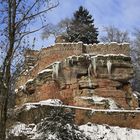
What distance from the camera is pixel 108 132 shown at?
2466cm

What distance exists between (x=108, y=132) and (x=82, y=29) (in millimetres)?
19364

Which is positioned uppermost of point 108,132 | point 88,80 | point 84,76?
point 84,76

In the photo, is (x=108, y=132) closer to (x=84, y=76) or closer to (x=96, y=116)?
(x=96, y=116)

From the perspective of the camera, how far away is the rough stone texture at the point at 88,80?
31.5 m

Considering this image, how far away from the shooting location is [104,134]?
2433 cm

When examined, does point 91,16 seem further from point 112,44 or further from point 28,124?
point 28,124

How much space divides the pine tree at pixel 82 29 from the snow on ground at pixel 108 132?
17.4 m

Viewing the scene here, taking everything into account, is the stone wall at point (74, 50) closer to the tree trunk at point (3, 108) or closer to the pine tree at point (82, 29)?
the pine tree at point (82, 29)

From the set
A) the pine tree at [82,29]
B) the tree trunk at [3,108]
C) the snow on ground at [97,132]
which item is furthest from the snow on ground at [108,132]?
the pine tree at [82,29]

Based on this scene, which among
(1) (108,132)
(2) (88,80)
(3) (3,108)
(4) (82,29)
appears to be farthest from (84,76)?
(3) (3,108)

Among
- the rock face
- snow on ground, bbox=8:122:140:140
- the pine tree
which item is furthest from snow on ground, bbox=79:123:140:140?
the pine tree

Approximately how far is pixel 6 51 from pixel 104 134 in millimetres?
14021

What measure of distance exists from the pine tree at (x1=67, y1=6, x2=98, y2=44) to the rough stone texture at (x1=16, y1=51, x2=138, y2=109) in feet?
30.0

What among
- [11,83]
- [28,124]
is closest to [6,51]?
[11,83]
